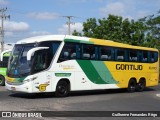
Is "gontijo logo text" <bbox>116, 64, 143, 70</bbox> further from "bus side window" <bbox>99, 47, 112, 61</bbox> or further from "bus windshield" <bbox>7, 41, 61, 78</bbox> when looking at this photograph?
"bus windshield" <bbox>7, 41, 61, 78</bbox>

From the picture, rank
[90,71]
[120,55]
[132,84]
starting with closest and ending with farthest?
[90,71], [120,55], [132,84]

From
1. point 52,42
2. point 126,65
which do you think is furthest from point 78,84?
point 126,65

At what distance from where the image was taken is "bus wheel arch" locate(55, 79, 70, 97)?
1984 cm

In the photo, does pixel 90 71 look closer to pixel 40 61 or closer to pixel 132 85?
pixel 40 61

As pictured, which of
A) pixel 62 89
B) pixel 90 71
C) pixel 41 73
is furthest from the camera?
pixel 90 71

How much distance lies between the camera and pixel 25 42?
1964 cm

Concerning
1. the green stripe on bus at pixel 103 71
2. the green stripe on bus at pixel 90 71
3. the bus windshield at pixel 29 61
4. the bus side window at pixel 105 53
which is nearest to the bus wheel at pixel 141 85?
the green stripe on bus at pixel 103 71

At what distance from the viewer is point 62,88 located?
65.8ft

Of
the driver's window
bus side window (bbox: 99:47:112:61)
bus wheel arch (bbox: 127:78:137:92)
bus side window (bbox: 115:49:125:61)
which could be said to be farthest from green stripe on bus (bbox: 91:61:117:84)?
the driver's window

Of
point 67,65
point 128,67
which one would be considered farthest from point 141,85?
point 67,65

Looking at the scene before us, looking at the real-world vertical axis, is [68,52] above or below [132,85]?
above

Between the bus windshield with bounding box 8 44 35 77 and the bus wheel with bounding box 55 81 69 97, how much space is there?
209 centimetres

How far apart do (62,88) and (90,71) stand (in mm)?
2466

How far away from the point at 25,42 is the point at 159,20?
4455 cm
